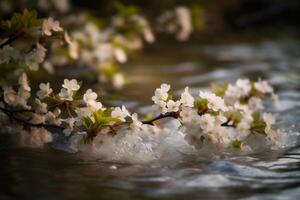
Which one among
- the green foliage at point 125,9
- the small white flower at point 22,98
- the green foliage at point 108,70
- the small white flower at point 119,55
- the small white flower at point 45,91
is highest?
the green foliage at point 125,9

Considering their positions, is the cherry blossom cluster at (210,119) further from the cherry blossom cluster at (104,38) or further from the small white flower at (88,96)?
the cherry blossom cluster at (104,38)

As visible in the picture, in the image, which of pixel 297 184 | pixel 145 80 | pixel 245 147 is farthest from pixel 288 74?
pixel 297 184

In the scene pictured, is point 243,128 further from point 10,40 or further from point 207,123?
point 10,40

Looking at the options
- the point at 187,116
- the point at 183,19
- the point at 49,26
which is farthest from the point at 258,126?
the point at 183,19

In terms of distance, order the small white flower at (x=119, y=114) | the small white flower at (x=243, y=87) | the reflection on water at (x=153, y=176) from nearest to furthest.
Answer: the reflection on water at (x=153, y=176), the small white flower at (x=119, y=114), the small white flower at (x=243, y=87)

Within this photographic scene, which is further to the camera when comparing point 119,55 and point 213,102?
point 119,55

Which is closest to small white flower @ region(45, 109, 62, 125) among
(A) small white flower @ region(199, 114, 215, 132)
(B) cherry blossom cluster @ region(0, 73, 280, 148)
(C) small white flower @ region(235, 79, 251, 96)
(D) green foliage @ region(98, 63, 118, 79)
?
(B) cherry blossom cluster @ region(0, 73, 280, 148)

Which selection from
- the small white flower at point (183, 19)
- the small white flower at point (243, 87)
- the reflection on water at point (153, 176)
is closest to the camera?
the reflection on water at point (153, 176)

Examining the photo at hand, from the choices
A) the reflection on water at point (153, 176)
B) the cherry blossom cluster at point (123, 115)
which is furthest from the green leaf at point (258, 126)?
the reflection on water at point (153, 176)

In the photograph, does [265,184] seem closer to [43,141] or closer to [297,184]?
[297,184]
